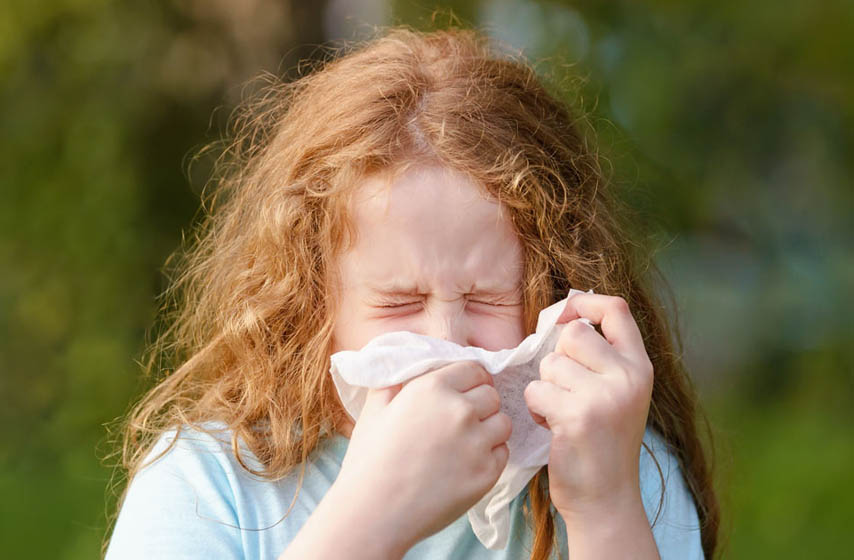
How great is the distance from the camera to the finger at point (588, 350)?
1.53 metres

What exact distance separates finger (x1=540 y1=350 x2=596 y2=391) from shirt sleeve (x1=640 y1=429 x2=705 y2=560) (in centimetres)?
44

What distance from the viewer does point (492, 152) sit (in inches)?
67.8

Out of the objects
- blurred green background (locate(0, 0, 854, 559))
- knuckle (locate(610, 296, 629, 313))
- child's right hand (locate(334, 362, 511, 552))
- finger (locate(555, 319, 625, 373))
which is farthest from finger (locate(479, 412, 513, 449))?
blurred green background (locate(0, 0, 854, 559))

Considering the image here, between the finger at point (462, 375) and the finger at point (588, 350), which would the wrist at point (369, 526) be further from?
the finger at point (588, 350)

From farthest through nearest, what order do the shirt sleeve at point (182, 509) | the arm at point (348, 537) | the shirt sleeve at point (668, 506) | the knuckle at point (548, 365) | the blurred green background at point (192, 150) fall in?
the blurred green background at point (192, 150)
the shirt sleeve at point (668, 506)
the shirt sleeve at point (182, 509)
the knuckle at point (548, 365)
the arm at point (348, 537)

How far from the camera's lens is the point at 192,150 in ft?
14.0

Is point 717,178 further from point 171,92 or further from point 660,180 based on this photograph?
point 171,92

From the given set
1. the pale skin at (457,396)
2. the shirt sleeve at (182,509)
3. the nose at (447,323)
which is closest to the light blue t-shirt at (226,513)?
the shirt sleeve at (182,509)

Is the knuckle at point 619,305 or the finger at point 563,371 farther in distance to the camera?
the knuckle at point 619,305

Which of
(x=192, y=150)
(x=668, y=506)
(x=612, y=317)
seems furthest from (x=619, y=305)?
(x=192, y=150)

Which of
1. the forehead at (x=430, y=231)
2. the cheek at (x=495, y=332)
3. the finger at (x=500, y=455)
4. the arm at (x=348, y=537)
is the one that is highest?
the forehead at (x=430, y=231)

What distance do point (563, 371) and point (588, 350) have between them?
0.05 metres

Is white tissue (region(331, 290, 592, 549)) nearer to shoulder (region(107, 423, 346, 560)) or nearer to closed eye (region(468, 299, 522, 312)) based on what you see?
closed eye (region(468, 299, 522, 312))

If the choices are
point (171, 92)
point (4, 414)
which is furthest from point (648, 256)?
point (4, 414)
